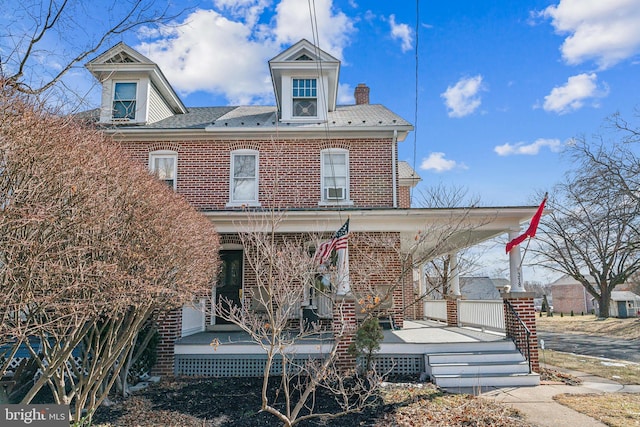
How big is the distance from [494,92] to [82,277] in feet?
36.8

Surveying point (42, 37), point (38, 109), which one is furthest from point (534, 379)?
point (42, 37)

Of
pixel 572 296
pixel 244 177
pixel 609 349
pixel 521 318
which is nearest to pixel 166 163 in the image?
pixel 244 177

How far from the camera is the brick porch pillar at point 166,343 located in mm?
9508

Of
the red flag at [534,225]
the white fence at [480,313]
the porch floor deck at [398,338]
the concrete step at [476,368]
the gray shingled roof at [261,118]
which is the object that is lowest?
the concrete step at [476,368]

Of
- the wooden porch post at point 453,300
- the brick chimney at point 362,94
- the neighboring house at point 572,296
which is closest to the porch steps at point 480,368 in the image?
the wooden porch post at point 453,300

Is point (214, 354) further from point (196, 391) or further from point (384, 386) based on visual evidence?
Answer: point (384, 386)

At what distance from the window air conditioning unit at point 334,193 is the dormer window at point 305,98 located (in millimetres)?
2415

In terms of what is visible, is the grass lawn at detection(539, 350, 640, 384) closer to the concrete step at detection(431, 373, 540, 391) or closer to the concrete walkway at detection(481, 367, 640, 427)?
the concrete walkway at detection(481, 367, 640, 427)

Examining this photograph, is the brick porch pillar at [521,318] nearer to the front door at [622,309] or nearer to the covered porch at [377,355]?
the covered porch at [377,355]

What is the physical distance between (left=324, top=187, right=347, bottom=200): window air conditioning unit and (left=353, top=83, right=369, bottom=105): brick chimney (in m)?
6.16

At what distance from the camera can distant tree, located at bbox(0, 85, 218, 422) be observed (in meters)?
3.63

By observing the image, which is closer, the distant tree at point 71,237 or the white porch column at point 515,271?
the distant tree at point 71,237

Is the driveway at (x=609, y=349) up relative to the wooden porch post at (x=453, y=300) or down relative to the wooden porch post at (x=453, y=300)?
down

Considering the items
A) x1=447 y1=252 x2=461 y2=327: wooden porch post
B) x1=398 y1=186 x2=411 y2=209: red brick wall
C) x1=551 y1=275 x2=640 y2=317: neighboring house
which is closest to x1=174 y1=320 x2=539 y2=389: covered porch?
x1=447 y1=252 x2=461 y2=327: wooden porch post
